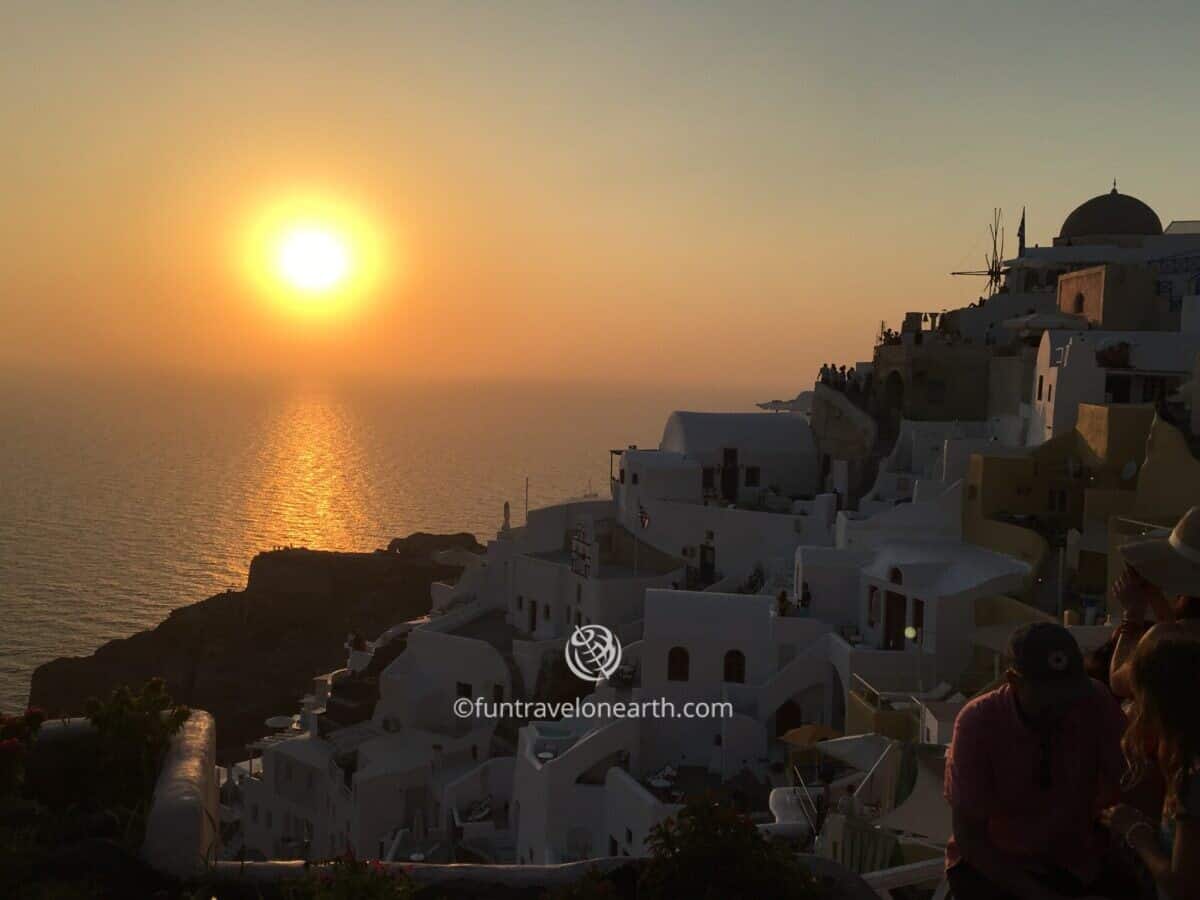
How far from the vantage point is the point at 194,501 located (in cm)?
11181

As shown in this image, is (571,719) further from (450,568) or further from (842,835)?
(450,568)

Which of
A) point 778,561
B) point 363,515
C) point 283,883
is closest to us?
point 283,883

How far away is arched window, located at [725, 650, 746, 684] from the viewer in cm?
2616

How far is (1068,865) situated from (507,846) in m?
22.0

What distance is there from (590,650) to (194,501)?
298 ft

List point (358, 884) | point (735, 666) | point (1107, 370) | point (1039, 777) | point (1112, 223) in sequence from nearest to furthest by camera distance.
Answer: point (1039, 777)
point (358, 884)
point (735, 666)
point (1107, 370)
point (1112, 223)

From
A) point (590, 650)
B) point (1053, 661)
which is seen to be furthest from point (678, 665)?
point (1053, 661)

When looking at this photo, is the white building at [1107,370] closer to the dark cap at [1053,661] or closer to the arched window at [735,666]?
the arched window at [735,666]

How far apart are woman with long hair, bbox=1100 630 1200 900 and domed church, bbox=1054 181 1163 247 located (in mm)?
44129

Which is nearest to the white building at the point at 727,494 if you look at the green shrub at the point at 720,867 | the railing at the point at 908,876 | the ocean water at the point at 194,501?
the railing at the point at 908,876

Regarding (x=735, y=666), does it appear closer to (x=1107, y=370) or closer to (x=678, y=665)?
(x=678, y=665)

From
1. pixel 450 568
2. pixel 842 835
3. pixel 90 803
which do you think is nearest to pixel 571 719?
pixel 842 835

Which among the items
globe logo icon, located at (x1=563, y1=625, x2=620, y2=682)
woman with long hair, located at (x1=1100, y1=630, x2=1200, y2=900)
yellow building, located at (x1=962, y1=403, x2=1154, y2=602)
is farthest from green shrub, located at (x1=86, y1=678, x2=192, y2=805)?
globe logo icon, located at (x1=563, y1=625, x2=620, y2=682)

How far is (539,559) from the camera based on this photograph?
35594 mm
